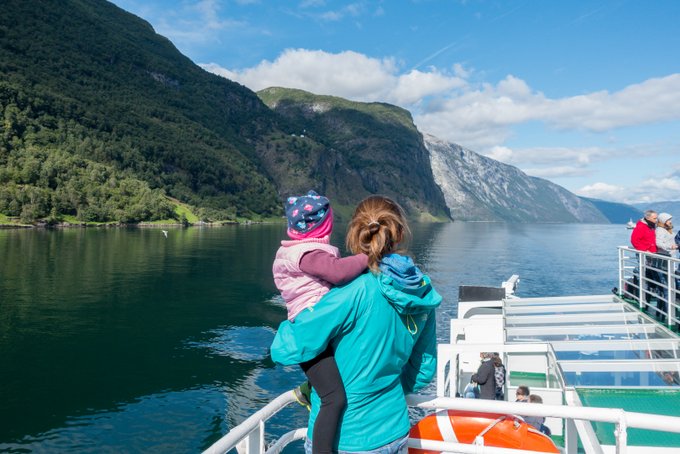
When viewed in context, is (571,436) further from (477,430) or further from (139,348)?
(139,348)

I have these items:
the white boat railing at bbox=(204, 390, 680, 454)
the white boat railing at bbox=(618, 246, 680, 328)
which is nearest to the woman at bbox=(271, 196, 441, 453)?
the white boat railing at bbox=(204, 390, 680, 454)

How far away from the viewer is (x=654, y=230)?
14.1 metres

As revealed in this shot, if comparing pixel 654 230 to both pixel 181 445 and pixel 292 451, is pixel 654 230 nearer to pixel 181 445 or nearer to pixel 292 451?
pixel 292 451

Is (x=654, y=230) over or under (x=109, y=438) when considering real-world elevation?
over

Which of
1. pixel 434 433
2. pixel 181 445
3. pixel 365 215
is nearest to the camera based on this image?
pixel 365 215

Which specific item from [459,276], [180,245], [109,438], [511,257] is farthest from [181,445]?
[511,257]

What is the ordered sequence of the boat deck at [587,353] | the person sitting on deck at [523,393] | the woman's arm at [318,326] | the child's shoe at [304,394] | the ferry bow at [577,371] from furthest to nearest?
the person sitting on deck at [523,393] → the boat deck at [587,353] → the child's shoe at [304,394] → the ferry bow at [577,371] → the woman's arm at [318,326]

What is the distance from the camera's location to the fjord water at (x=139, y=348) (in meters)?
17.8

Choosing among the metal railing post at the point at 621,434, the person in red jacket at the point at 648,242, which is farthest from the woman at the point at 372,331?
the person in red jacket at the point at 648,242

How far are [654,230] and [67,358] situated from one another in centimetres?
2700

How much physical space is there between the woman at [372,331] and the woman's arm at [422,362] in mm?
224

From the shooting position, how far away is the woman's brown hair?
3.21 meters

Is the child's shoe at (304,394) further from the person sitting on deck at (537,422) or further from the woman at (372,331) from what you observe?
the person sitting on deck at (537,422)

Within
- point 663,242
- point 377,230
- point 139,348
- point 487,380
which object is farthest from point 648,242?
point 139,348
